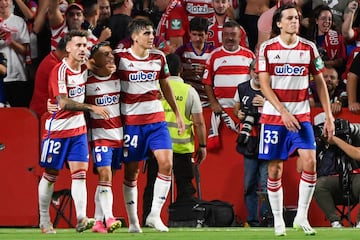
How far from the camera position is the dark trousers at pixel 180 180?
1658cm

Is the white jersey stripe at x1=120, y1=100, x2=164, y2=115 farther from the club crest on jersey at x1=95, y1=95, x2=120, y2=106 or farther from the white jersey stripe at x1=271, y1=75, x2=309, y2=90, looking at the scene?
the white jersey stripe at x1=271, y1=75, x2=309, y2=90

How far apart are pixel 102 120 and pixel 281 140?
2.15m

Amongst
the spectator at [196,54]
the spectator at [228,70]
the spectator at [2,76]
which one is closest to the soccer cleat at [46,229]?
the spectator at [2,76]

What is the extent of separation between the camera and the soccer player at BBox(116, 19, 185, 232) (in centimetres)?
1434

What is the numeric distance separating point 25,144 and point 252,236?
15.3ft

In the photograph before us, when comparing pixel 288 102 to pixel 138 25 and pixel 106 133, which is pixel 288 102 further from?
pixel 106 133

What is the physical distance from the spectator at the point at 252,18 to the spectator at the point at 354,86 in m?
2.25

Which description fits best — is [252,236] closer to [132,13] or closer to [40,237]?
[40,237]

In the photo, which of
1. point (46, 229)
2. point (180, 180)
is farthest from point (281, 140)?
Result: point (180, 180)

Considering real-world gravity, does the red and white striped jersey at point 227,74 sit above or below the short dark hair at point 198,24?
below

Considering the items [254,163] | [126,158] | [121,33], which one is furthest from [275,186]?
[121,33]

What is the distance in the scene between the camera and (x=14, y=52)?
57.4 ft

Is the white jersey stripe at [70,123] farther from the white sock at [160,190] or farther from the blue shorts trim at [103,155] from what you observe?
the white sock at [160,190]

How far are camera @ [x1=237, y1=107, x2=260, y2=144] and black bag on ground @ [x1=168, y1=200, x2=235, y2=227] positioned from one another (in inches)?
36.7
